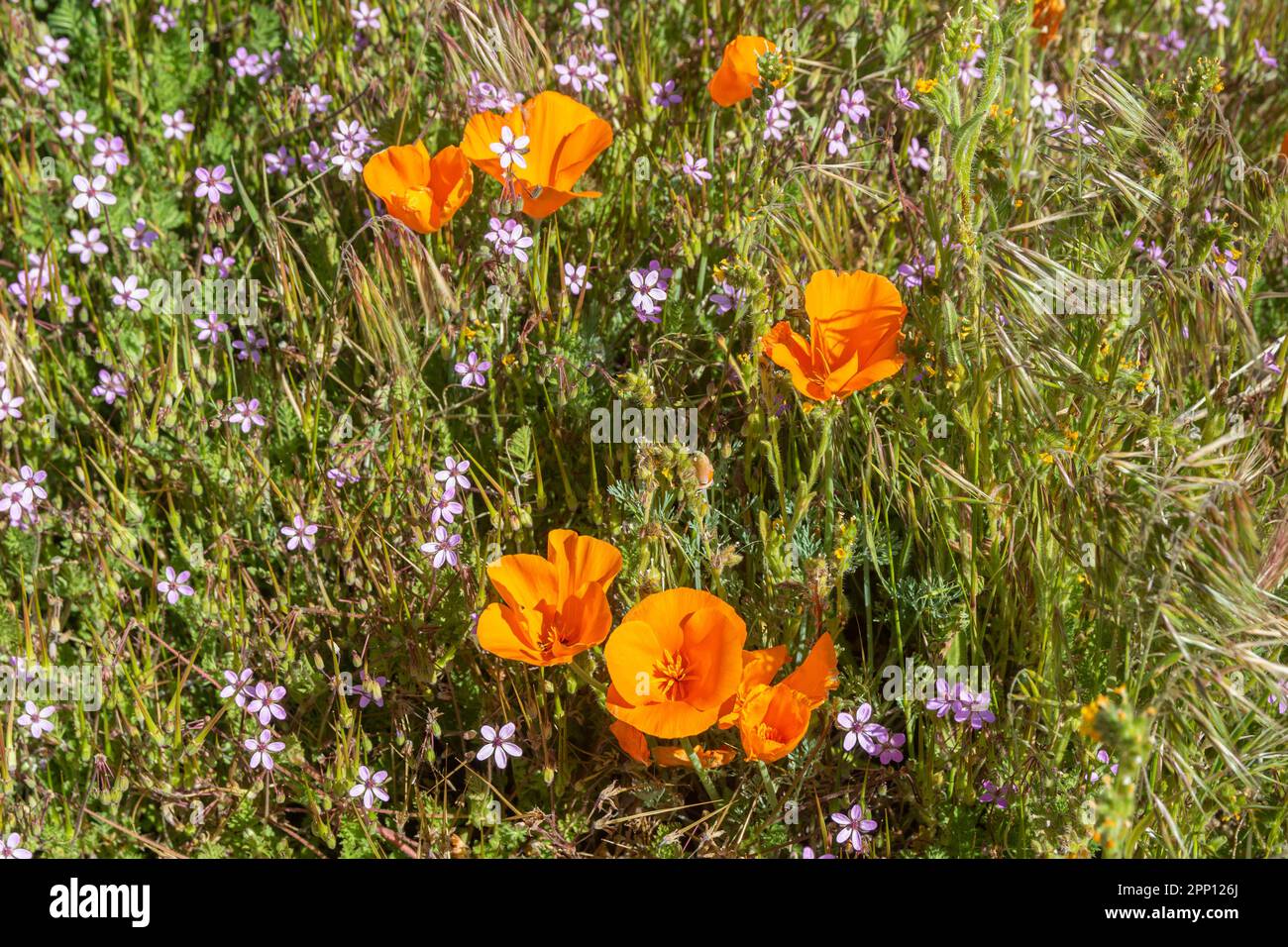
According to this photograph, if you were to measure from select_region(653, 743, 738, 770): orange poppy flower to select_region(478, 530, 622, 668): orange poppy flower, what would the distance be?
26 centimetres

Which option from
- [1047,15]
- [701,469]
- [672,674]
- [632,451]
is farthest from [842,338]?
[1047,15]

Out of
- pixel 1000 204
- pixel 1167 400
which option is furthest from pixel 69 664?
pixel 1167 400

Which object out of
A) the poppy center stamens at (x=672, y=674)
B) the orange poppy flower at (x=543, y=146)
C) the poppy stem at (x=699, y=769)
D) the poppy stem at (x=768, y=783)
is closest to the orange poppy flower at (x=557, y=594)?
the poppy center stamens at (x=672, y=674)

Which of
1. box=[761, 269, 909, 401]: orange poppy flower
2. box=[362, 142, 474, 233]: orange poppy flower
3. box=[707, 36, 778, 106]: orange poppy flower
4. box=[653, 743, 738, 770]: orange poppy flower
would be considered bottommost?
box=[653, 743, 738, 770]: orange poppy flower

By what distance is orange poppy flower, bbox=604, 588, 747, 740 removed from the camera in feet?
6.31

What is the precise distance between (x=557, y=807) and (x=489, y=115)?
55.0 inches

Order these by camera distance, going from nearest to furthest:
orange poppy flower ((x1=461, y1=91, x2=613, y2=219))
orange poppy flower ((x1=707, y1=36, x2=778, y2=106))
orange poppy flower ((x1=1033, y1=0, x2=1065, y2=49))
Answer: orange poppy flower ((x1=461, y1=91, x2=613, y2=219)), orange poppy flower ((x1=707, y1=36, x2=778, y2=106)), orange poppy flower ((x1=1033, y1=0, x2=1065, y2=49))

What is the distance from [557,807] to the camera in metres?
2.34

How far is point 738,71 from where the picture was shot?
2.61 metres

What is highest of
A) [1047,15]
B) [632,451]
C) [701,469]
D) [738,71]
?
[1047,15]

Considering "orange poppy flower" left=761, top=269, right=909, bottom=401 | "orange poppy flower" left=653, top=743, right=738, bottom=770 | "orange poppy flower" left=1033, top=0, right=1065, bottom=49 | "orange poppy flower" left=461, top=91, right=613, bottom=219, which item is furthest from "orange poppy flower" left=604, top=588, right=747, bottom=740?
"orange poppy flower" left=1033, top=0, right=1065, bottom=49

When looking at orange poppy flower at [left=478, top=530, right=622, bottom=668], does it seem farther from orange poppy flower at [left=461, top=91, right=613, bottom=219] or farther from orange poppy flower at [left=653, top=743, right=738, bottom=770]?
orange poppy flower at [left=461, top=91, right=613, bottom=219]

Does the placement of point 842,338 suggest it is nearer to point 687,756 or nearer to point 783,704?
point 783,704

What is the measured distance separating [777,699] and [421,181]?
1.29 metres
